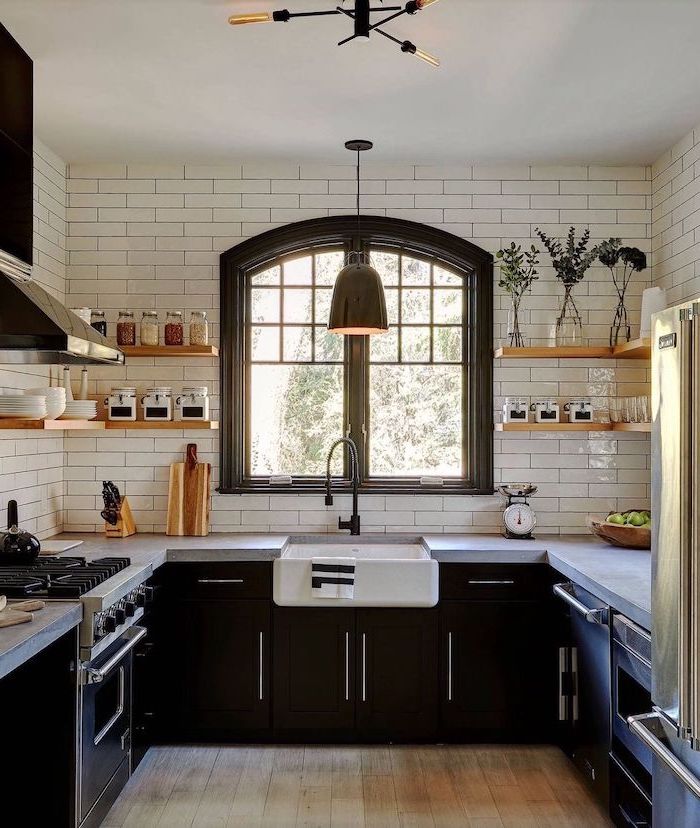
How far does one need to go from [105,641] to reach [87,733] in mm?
329

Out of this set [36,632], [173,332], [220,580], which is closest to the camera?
[36,632]

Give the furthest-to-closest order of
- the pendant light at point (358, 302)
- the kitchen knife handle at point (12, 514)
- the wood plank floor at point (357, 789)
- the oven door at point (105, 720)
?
the pendant light at point (358, 302) → the kitchen knife handle at point (12, 514) → the wood plank floor at point (357, 789) → the oven door at point (105, 720)

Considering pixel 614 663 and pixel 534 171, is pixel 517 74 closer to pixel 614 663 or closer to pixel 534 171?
pixel 534 171

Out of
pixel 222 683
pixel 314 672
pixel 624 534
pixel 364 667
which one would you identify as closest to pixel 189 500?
pixel 222 683

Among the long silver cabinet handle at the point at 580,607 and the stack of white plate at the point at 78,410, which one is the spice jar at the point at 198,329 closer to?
the stack of white plate at the point at 78,410

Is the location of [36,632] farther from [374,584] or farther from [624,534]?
[624,534]

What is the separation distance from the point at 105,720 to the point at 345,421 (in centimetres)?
217

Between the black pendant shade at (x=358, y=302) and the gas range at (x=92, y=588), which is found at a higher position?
the black pendant shade at (x=358, y=302)

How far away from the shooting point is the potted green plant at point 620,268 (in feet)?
14.8

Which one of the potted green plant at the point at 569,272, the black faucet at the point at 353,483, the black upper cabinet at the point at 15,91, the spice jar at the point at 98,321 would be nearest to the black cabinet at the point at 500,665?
the black faucet at the point at 353,483

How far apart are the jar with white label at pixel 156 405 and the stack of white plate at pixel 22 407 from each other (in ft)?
3.27

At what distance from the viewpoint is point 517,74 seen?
11.5 feet

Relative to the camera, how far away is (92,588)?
10.1ft

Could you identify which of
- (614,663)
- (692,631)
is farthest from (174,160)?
(692,631)
